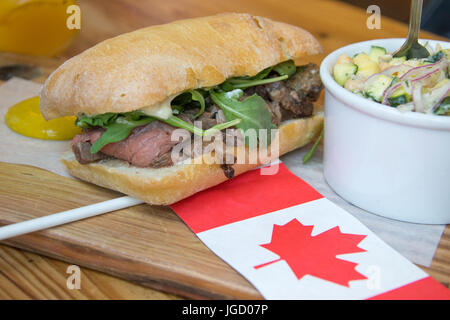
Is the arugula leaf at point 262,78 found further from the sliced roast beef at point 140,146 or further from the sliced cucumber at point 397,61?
the sliced cucumber at point 397,61

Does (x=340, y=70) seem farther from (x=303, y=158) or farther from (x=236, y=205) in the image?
(x=236, y=205)

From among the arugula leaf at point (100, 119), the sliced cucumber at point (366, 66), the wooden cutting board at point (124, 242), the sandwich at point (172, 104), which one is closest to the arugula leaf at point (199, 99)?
the sandwich at point (172, 104)

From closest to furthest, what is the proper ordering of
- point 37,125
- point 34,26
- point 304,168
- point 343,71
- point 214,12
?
1. point 343,71
2. point 304,168
3. point 37,125
4. point 34,26
5. point 214,12

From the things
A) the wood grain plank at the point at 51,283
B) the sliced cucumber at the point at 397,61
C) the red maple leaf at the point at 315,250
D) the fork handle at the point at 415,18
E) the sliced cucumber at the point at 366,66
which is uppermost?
the fork handle at the point at 415,18

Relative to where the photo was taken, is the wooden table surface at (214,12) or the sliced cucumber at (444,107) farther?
the wooden table surface at (214,12)

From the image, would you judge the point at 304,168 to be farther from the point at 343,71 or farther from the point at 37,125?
the point at 37,125

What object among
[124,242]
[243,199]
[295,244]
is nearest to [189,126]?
[243,199]
